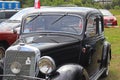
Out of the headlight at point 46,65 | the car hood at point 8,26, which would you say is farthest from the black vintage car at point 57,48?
the car hood at point 8,26

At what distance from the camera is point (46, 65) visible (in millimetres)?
6176

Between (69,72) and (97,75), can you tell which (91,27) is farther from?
(69,72)

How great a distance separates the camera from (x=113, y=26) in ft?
87.7

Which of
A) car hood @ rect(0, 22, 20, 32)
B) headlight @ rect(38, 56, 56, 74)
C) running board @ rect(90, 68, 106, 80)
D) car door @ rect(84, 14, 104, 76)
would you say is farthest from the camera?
car hood @ rect(0, 22, 20, 32)

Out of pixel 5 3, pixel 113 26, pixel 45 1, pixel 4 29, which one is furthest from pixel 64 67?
pixel 45 1

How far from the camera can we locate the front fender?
630cm

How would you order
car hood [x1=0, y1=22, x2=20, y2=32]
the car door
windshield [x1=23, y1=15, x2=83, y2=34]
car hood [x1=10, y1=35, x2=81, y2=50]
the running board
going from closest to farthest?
car hood [x1=10, y1=35, x2=81, y2=50] < windshield [x1=23, y1=15, x2=83, y2=34] < the car door < the running board < car hood [x1=0, y1=22, x2=20, y2=32]

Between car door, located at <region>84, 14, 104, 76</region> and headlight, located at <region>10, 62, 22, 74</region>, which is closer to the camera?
headlight, located at <region>10, 62, 22, 74</region>

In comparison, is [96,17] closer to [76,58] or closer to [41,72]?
[76,58]

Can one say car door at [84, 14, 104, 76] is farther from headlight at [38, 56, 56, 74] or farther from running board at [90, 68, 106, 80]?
headlight at [38, 56, 56, 74]

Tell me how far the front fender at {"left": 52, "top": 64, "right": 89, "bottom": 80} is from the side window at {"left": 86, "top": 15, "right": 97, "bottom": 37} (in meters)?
1.29

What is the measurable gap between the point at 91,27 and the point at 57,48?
1396 millimetres

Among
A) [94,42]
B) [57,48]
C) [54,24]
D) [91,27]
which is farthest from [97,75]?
→ [57,48]

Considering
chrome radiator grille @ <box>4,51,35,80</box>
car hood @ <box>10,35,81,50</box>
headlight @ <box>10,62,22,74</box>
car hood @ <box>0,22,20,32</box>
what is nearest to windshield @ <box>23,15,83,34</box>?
car hood @ <box>10,35,81,50</box>
